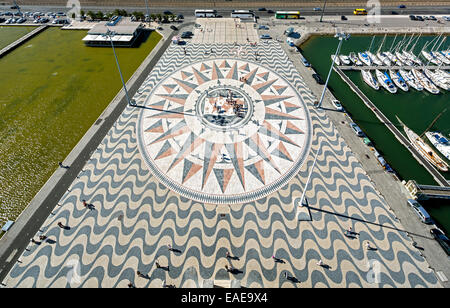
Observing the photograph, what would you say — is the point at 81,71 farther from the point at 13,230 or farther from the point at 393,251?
the point at 393,251

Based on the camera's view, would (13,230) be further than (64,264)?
Yes

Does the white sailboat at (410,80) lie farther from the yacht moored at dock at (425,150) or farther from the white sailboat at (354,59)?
the yacht moored at dock at (425,150)

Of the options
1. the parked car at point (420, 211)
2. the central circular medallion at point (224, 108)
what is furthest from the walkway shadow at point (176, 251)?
the parked car at point (420, 211)

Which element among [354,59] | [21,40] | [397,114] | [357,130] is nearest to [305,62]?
[354,59]

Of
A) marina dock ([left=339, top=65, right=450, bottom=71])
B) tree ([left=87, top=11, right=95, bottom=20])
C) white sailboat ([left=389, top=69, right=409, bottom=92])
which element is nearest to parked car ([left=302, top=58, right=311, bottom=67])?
marina dock ([left=339, top=65, right=450, bottom=71])

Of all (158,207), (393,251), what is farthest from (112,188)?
(393,251)

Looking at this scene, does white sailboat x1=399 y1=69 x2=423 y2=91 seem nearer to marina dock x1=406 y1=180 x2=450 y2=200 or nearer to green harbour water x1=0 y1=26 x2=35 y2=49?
marina dock x1=406 y1=180 x2=450 y2=200
